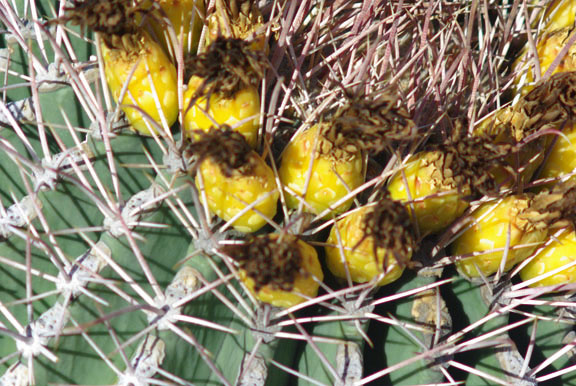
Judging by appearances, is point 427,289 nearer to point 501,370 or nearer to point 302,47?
point 501,370

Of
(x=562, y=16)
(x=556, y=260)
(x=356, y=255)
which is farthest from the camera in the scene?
(x=562, y=16)

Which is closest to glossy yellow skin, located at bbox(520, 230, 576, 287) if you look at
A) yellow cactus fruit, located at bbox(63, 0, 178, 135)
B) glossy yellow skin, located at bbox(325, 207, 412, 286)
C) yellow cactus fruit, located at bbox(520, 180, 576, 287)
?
yellow cactus fruit, located at bbox(520, 180, 576, 287)

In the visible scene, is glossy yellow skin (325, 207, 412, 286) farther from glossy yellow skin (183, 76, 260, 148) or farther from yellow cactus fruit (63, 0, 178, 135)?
yellow cactus fruit (63, 0, 178, 135)

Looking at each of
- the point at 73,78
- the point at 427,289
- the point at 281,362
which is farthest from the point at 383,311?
the point at 73,78

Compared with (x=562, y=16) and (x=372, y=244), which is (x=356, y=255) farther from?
(x=562, y=16)

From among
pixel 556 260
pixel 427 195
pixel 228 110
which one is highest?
pixel 228 110

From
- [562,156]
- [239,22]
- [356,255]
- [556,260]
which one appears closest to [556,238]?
[556,260]
